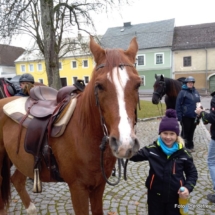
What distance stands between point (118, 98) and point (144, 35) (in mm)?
36347

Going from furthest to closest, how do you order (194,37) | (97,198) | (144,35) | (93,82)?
(144,35), (194,37), (97,198), (93,82)

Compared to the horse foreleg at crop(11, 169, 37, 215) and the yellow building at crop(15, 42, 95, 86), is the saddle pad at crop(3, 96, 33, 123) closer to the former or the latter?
the horse foreleg at crop(11, 169, 37, 215)

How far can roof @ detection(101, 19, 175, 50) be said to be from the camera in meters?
33.0

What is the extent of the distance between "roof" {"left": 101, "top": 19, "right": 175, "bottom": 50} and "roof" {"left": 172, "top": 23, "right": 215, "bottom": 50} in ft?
4.38

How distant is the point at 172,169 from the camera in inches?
83.4

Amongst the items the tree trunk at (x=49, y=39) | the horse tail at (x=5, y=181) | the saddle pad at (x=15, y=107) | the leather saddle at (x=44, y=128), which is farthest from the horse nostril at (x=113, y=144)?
the tree trunk at (x=49, y=39)

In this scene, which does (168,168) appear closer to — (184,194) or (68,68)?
(184,194)

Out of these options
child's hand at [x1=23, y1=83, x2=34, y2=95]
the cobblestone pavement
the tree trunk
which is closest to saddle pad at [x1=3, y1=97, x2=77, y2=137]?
child's hand at [x1=23, y1=83, x2=34, y2=95]

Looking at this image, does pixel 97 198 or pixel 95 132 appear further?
pixel 97 198

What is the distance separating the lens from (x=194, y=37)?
32.5 meters

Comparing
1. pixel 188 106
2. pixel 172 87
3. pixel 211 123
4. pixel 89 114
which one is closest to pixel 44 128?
pixel 89 114

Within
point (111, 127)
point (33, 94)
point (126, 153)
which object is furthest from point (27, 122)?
point (126, 153)

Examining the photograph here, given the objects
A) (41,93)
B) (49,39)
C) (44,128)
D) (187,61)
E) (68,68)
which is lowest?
(44,128)

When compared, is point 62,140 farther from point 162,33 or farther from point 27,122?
point 162,33
